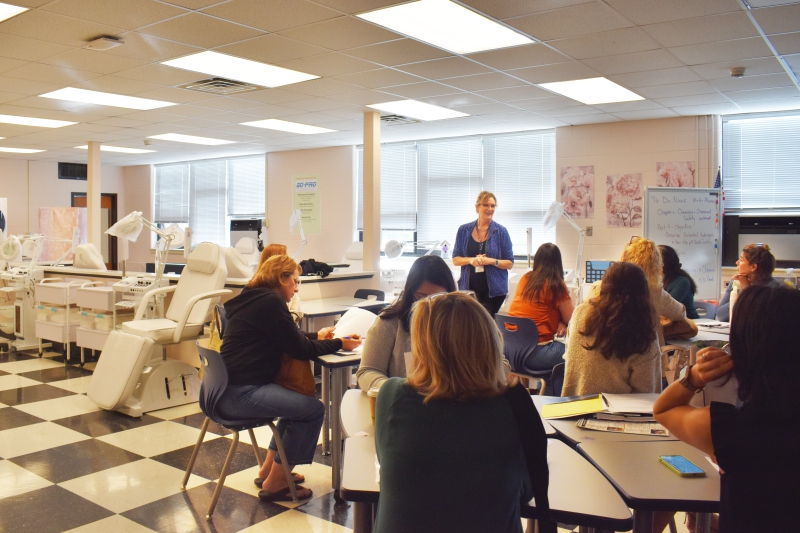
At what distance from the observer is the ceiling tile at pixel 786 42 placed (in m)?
4.09

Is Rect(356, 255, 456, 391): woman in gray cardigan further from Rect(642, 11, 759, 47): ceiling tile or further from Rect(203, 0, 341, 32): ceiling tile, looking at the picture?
Rect(642, 11, 759, 47): ceiling tile

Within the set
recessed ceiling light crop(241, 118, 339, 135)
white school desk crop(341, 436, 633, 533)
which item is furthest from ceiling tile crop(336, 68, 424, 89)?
white school desk crop(341, 436, 633, 533)

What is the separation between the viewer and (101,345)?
5.87 meters

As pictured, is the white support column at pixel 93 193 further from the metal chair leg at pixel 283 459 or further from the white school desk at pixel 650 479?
the white school desk at pixel 650 479

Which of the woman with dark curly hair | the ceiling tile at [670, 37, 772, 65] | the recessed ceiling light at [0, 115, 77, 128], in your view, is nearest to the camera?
the woman with dark curly hair

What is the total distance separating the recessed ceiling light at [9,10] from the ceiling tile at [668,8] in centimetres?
331

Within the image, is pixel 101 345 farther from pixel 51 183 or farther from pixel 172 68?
pixel 51 183

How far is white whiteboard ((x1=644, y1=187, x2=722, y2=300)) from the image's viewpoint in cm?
657

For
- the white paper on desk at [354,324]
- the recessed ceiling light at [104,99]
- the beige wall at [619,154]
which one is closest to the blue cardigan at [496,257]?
the white paper on desk at [354,324]

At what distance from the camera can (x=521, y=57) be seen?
4.63 meters

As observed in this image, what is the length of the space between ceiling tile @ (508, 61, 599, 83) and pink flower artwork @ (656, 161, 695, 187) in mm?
2298

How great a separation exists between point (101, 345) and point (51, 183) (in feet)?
23.6

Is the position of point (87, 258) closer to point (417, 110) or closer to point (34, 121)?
point (34, 121)

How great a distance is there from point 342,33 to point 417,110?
270cm
